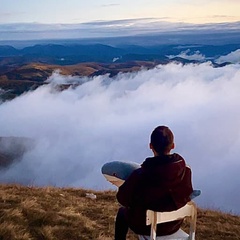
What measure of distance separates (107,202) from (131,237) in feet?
9.31

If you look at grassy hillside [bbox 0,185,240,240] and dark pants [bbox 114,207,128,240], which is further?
grassy hillside [bbox 0,185,240,240]

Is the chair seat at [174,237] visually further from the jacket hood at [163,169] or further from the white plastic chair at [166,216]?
the jacket hood at [163,169]

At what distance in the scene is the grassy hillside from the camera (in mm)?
6629

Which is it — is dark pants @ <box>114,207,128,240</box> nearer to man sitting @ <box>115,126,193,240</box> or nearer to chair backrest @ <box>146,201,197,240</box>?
man sitting @ <box>115,126,193,240</box>

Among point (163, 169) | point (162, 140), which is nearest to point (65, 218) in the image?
point (163, 169)

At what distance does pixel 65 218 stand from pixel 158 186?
322 cm

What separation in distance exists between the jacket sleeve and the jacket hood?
101 millimetres

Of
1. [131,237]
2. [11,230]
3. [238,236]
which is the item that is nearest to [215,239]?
[238,236]

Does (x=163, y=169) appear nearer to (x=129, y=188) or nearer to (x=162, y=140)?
(x=162, y=140)

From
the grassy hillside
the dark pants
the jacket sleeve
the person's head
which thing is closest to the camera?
the person's head

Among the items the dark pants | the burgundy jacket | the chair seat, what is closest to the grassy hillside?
the dark pants

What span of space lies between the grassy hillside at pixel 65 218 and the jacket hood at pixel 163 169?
2.42 meters

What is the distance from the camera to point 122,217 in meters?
5.18

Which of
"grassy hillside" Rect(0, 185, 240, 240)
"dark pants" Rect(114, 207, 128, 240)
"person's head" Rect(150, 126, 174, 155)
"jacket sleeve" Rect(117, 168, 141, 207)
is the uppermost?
"person's head" Rect(150, 126, 174, 155)
